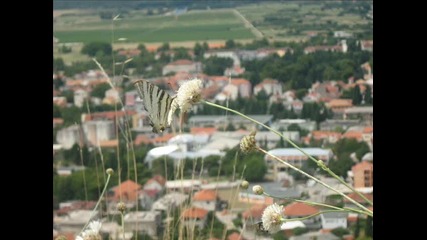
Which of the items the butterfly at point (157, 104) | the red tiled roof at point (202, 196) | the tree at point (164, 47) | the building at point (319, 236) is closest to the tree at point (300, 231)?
the building at point (319, 236)

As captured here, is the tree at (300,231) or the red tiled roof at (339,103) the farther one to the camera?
the red tiled roof at (339,103)

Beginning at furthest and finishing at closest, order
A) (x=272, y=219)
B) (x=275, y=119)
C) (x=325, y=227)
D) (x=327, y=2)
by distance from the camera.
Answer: (x=327, y=2) < (x=275, y=119) < (x=325, y=227) < (x=272, y=219)

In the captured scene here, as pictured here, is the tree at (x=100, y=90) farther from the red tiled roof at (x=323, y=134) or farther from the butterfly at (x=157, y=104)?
the butterfly at (x=157, y=104)

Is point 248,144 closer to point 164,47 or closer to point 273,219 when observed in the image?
point 273,219

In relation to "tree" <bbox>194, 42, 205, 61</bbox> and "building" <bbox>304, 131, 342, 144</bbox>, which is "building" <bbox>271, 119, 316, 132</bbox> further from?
"tree" <bbox>194, 42, 205, 61</bbox>
